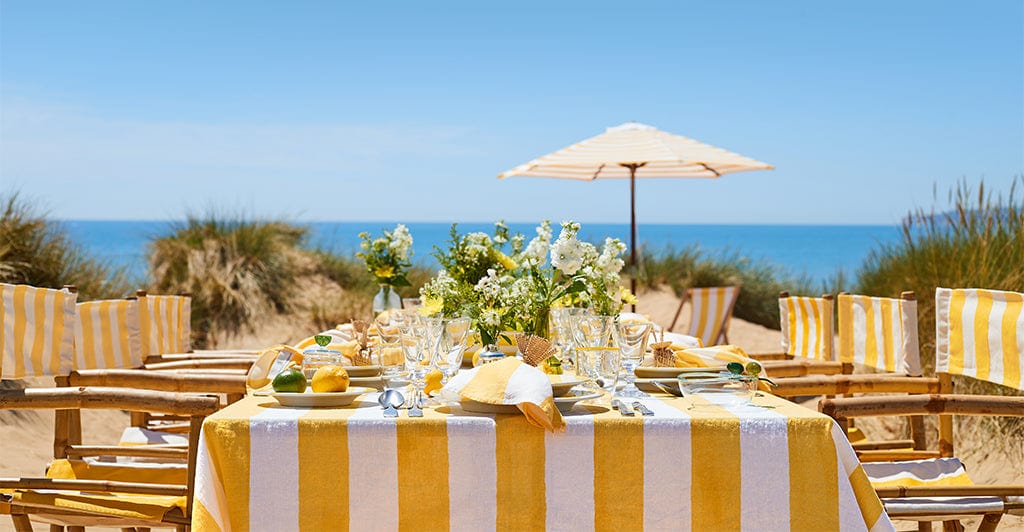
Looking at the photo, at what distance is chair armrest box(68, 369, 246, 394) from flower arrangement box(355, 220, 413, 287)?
5.35 feet

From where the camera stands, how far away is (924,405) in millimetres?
2303

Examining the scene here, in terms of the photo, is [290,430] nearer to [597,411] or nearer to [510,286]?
[597,411]

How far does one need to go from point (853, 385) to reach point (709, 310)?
4.26 m

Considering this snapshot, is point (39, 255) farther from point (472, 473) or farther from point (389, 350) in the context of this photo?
point (472, 473)

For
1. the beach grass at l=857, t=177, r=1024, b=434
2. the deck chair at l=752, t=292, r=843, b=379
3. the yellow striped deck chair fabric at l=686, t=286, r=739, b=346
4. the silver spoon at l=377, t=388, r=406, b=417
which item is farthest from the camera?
the yellow striped deck chair fabric at l=686, t=286, r=739, b=346

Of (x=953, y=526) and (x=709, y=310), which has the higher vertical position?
(x=709, y=310)

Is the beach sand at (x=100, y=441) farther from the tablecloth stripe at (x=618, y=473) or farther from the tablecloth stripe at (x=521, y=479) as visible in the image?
the tablecloth stripe at (x=521, y=479)

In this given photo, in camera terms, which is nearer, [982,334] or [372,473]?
[372,473]

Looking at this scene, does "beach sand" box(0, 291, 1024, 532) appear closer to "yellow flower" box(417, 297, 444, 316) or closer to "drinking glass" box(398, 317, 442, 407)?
"yellow flower" box(417, 297, 444, 316)

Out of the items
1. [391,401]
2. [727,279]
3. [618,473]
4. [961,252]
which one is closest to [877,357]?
[618,473]

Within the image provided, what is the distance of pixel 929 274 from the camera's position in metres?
6.38

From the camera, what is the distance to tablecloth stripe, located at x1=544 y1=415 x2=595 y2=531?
186 centimetres

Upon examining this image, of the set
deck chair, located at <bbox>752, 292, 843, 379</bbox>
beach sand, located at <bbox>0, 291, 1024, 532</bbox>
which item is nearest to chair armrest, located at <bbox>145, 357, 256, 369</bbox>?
beach sand, located at <bbox>0, 291, 1024, 532</bbox>

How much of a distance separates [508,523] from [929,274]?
5.35 metres
